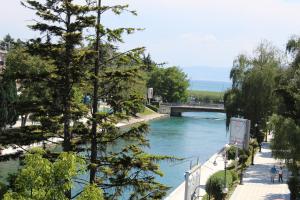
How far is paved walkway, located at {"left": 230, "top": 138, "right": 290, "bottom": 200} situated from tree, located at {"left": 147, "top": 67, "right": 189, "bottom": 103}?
7742 cm

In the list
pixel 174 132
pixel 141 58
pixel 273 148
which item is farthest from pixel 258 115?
pixel 141 58

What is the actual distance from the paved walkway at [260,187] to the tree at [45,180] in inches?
925

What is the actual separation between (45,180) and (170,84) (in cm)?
11662

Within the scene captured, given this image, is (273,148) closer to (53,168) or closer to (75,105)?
(75,105)

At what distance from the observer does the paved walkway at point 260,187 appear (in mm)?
35328

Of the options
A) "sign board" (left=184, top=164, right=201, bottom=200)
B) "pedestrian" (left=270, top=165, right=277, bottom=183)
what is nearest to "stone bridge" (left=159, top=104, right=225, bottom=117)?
"pedestrian" (left=270, top=165, right=277, bottom=183)

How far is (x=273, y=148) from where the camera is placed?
37281mm

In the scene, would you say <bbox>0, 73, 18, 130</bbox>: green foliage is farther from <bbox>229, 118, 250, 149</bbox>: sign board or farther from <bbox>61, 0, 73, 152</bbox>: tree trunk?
<bbox>61, 0, 73, 152</bbox>: tree trunk

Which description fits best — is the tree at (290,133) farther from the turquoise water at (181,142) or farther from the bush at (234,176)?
the turquoise water at (181,142)

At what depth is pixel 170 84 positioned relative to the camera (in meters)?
129

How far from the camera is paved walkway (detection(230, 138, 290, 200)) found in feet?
116

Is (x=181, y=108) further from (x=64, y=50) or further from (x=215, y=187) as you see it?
(x=64, y=50)

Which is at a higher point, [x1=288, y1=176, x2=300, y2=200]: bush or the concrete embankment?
[x1=288, y1=176, x2=300, y2=200]: bush

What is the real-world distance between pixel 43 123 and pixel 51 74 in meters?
1.67
